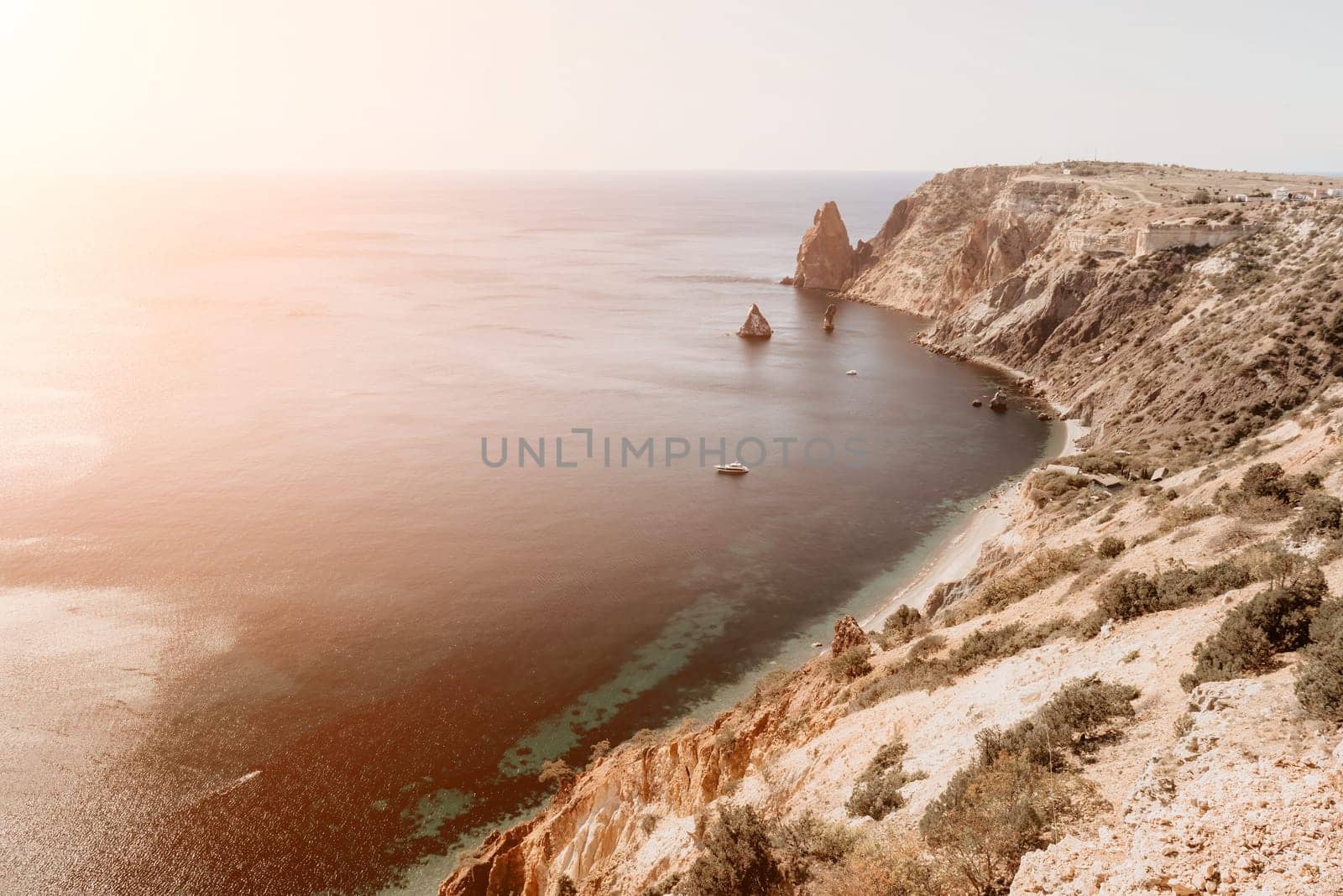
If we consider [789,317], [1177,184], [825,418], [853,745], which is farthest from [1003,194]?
[853,745]

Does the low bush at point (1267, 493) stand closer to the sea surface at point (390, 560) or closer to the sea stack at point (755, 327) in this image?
the sea surface at point (390, 560)

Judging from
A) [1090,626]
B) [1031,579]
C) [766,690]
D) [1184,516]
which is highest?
[1184,516]

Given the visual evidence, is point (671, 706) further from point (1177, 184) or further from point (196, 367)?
point (1177, 184)

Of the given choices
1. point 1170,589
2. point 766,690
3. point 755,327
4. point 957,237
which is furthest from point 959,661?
point 957,237

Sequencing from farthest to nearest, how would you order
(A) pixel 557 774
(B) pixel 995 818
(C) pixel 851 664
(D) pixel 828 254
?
(D) pixel 828 254
(A) pixel 557 774
(C) pixel 851 664
(B) pixel 995 818

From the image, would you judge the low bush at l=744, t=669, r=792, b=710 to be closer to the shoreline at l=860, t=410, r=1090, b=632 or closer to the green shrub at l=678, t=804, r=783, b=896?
the green shrub at l=678, t=804, r=783, b=896

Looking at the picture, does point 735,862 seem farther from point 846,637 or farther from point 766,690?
point 846,637
